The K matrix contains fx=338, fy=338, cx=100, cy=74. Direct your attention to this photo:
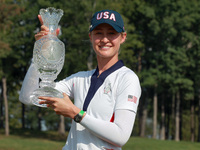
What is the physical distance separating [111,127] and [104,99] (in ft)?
1.13

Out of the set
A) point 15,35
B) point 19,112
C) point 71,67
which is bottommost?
point 19,112

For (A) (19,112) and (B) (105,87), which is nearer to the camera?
(B) (105,87)

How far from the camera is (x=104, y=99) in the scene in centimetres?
306

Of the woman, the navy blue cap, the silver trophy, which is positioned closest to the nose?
the woman

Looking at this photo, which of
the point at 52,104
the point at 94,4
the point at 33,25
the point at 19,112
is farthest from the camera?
the point at 19,112

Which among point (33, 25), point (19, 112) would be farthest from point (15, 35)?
point (19, 112)

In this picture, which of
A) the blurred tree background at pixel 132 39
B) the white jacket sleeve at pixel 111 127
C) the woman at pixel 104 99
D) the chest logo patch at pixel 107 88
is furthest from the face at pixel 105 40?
the blurred tree background at pixel 132 39

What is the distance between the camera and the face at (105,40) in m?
3.19

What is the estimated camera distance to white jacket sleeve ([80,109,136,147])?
9.15 ft

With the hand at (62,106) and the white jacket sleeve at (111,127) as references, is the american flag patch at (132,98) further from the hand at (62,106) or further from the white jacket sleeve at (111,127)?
the hand at (62,106)

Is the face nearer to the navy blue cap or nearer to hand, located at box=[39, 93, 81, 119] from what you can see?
the navy blue cap

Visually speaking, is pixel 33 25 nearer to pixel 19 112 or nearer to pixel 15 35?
pixel 15 35

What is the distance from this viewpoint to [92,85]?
10.7 ft

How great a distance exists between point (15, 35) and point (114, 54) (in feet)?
93.2
